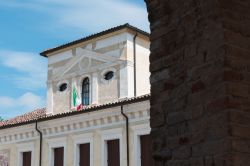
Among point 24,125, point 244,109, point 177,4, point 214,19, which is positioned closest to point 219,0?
point 214,19

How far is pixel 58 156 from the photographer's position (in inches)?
762

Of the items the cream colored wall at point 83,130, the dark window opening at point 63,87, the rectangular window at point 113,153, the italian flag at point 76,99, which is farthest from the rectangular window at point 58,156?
the dark window opening at point 63,87

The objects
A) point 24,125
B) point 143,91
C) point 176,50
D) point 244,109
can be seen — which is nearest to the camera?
point 244,109

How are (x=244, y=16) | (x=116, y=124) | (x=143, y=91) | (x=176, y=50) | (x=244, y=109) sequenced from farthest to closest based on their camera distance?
1. (x=143, y=91)
2. (x=116, y=124)
3. (x=176, y=50)
4. (x=244, y=16)
5. (x=244, y=109)

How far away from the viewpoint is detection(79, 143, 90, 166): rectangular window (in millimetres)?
18109

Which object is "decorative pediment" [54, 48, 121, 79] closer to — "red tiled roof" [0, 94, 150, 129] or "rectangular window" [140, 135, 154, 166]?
"red tiled roof" [0, 94, 150, 129]

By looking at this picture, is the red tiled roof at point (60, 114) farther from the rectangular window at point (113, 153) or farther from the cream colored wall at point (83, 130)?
the rectangular window at point (113, 153)

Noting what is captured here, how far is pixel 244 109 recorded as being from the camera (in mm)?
3244

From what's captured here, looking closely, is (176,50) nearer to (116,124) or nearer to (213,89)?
(213,89)

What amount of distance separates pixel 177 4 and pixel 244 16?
592 millimetres

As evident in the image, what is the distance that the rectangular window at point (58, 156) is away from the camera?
754 inches

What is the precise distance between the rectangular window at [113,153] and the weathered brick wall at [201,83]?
13369 millimetres

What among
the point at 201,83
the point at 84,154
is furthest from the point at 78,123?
the point at 201,83

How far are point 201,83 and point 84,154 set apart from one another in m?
15.2
